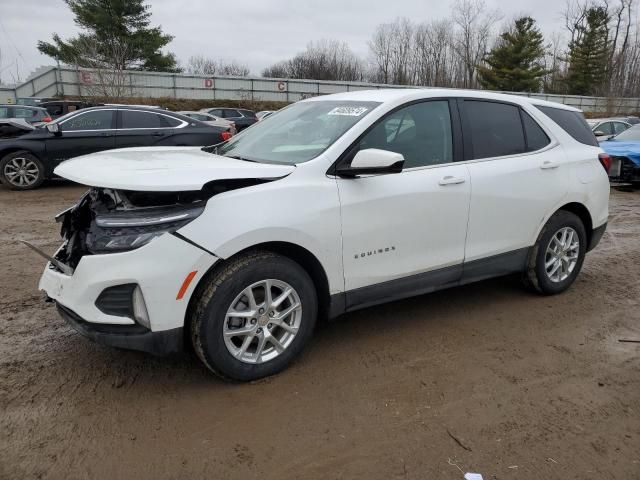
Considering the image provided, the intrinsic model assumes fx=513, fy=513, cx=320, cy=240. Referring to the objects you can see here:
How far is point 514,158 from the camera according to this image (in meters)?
4.14

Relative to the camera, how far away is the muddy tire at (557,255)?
14.5 ft

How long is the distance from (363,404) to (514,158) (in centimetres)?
240

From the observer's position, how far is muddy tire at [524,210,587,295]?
4430mm

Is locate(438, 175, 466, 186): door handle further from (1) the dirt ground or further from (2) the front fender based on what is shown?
(1) the dirt ground

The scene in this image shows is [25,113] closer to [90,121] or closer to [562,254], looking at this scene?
[90,121]

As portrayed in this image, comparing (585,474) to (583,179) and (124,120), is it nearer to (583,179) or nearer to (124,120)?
(583,179)

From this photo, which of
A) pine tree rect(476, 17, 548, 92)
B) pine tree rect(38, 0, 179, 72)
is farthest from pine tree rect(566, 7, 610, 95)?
pine tree rect(38, 0, 179, 72)

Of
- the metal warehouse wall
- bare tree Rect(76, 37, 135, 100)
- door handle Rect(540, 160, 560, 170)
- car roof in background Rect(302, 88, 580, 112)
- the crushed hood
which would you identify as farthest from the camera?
the metal warehouse wall

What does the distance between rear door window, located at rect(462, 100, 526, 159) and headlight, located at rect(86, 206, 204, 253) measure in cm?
227

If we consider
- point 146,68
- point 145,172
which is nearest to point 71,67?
point 146,68

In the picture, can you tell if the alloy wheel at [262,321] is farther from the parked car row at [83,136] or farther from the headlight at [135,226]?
the parked car row at [83,136]

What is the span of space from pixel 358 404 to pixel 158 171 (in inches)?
68.4

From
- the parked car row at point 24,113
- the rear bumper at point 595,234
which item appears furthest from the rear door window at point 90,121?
the rear bumper at point 595,234

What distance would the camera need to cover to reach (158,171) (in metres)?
2.88
